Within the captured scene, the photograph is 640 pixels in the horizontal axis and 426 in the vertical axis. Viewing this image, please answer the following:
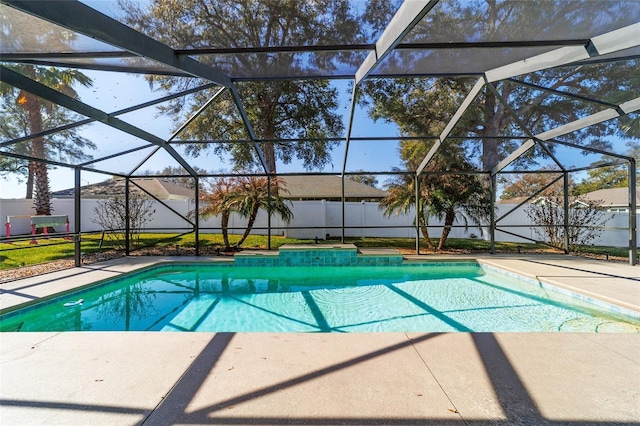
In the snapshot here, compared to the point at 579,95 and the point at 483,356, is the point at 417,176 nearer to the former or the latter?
the point at 579,95

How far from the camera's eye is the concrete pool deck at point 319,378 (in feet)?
5.97

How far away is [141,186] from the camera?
13.1m

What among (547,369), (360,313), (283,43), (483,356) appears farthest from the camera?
(360,313)

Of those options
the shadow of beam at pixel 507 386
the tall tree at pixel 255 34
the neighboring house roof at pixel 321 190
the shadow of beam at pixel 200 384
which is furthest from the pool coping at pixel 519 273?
the neighboring house roof at pixel 321 190

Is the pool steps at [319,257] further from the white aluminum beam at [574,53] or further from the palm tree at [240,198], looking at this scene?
the white aluminum beam at [574,53]

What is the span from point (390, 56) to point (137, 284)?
625 cm

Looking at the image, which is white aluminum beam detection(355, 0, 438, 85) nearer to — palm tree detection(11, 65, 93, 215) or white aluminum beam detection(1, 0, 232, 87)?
white aluminum beam detection(1, 0, 232, 87)

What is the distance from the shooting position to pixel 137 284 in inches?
242

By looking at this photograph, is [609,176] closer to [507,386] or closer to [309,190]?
[309,190]

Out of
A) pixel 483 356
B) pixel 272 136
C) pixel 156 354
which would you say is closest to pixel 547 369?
pixel 483 356

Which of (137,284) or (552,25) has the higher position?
(552,25)

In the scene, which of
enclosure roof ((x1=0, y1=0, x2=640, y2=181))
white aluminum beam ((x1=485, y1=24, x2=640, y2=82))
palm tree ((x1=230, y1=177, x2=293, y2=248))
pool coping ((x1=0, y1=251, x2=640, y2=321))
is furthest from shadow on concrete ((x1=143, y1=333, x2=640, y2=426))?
palm tree ((x1=230, y1=177, x2=293, y2=248))

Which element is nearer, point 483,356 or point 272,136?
point 483,356

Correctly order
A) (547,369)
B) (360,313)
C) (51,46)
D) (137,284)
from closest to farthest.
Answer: (547,369)
(51,46)
(360,313)
(137,284)
